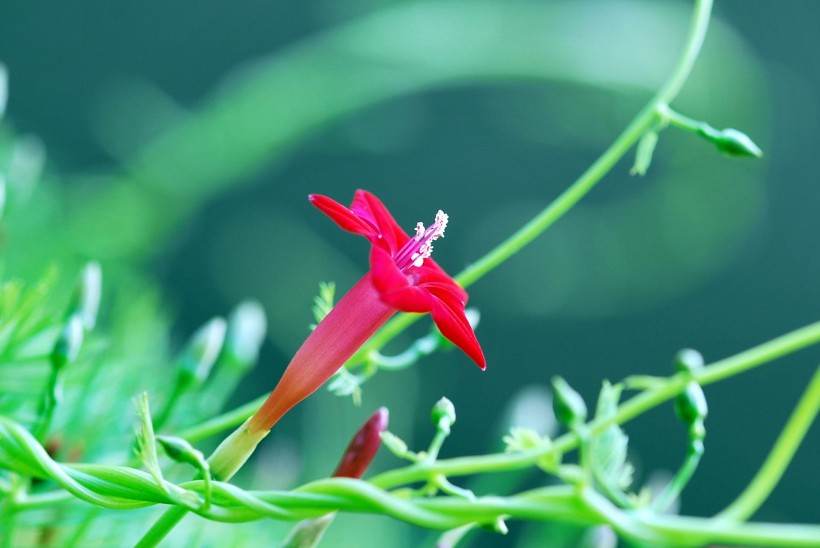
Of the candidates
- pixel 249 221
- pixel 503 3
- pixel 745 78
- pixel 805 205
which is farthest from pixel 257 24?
pixel 805 205

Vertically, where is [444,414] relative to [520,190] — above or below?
below

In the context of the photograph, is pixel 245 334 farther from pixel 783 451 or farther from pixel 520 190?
pixel 520 190

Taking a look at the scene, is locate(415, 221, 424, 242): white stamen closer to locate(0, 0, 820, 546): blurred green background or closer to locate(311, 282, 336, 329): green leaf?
locate(311, 282, 336, 329): green leaf

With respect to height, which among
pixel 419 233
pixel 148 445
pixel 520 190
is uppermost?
pixel 520 190

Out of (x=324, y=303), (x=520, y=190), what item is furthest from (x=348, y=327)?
(x=520, y=190)

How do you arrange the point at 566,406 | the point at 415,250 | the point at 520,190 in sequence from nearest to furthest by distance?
1. the point at 566,406
2. the point at 415,250
3. the point at 520,190

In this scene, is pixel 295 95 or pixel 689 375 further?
pixel 295 95

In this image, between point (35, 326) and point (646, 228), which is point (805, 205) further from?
point (35, 326)
